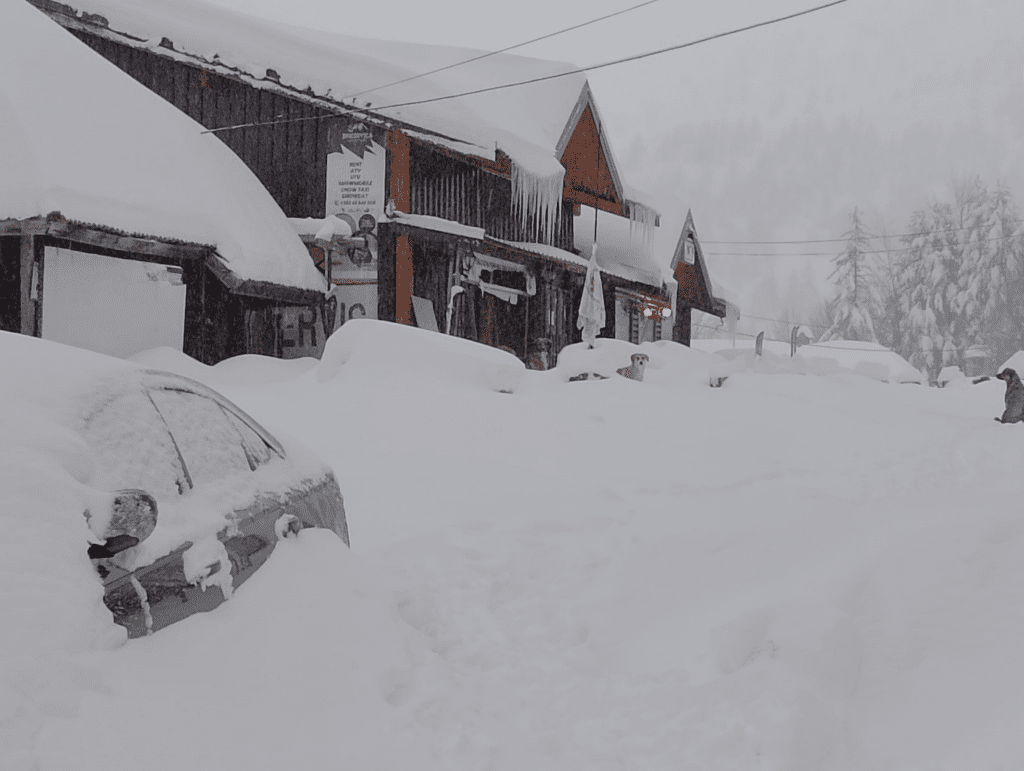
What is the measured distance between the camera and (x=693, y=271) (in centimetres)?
3062

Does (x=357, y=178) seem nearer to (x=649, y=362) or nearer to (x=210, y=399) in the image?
(x=649, y=362)

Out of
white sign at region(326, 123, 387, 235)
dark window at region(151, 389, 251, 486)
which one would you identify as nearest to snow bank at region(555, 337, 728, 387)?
white sign at region(326, 123, 387, 235)

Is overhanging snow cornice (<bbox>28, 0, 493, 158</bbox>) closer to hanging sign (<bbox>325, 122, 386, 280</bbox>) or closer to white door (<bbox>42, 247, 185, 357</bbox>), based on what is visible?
hanging sign (<bbox>325, 122, 386, 280</bbox>)

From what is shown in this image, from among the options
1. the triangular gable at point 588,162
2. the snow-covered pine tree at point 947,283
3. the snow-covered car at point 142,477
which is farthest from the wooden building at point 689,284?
the snow-covered car at point 142,477

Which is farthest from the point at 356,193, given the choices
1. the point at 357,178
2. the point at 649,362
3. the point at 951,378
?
the point at 951,378

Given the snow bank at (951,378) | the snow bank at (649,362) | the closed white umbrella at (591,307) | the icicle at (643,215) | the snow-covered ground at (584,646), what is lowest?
the snow-covered ground at (584,646)

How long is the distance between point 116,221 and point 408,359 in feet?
14.5

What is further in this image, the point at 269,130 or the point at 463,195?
the point at 463,195

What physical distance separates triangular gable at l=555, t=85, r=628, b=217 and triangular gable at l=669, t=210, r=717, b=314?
594 centimetres

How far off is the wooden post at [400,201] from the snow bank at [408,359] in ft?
13.5

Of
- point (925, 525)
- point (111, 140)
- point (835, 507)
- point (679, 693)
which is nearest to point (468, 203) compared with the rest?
point (111, 140)

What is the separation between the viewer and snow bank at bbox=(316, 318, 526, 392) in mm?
11047

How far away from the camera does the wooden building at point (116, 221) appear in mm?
11023

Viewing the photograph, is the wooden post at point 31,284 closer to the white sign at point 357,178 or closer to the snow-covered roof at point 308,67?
the snow-covered roof at point 308,67
